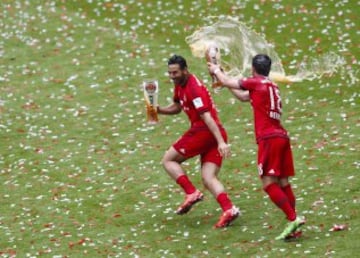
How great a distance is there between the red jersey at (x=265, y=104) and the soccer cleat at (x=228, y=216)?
1.25 metres

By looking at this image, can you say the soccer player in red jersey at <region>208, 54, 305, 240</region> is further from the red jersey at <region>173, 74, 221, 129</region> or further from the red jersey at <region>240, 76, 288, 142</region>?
the red jersey at <region>173, 74, 221, 129</region>

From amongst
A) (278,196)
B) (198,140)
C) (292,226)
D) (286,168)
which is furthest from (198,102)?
(292,226)

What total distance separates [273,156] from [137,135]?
695cm

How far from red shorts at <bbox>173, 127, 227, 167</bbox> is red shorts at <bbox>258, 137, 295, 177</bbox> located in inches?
45.7

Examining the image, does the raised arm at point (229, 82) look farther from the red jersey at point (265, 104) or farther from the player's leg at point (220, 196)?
the player's leg at point (220, 196)

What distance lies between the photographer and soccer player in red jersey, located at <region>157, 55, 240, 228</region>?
40.2 ft

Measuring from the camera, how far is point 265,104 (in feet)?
37.6

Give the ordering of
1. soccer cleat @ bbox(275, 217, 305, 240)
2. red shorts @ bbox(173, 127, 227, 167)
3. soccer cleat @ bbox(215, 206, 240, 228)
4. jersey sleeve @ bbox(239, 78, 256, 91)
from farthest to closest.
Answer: red shorts @ bbox(173, 127, 227, 167)
soccer cleat @ bbox(215, 206, 240, 228)
jersey sleeve @ bbox(239, 78, 256, 91)
soccer cleat @ bbox(275, 217, 305, 240)

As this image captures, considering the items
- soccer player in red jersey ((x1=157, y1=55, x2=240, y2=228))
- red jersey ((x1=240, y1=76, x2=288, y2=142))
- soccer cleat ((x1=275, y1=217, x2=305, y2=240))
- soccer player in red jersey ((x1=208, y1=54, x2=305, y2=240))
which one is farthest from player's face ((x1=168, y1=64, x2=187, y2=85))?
soccer cleat ((x1=275, y1=217, x2=305, y2=240))

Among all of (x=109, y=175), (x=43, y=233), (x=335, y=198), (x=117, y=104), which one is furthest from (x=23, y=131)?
(x=335, y=198)

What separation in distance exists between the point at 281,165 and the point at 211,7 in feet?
47.1

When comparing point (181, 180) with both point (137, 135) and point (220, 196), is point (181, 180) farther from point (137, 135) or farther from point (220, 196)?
point (137, 135)

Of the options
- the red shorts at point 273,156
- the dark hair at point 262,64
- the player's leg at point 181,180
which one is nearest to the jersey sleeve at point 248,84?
the dark hair at point 262,64

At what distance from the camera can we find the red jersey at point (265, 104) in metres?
11.5
